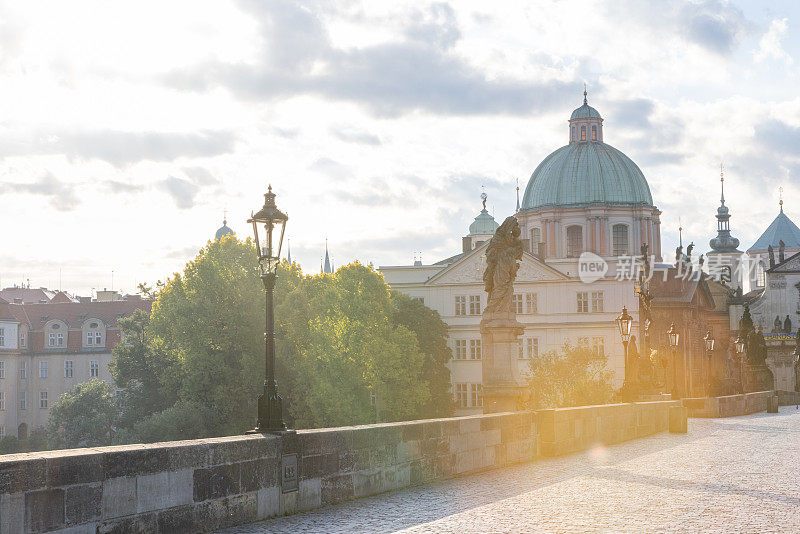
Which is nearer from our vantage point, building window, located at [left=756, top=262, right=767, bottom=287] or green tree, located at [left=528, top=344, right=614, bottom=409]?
green tree, located at [left=528, top=344, right=614, bottom=409]

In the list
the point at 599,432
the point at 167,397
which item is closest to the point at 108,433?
the point at 167,397

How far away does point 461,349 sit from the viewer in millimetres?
81438

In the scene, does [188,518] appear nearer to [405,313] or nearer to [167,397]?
[167,397]

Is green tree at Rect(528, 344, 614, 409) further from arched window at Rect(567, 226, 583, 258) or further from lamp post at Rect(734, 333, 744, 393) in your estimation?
arched window at Rect(567, 226, 583, 258)

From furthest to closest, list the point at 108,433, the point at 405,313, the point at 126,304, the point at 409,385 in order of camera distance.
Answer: the point at 126,304 → the point at 405,313 → the point at 108,433 → the point at 409,385

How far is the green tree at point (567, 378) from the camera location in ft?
219

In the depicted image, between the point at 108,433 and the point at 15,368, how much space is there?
2993 cm

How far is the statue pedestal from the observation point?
76.1ft

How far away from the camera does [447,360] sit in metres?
79.6

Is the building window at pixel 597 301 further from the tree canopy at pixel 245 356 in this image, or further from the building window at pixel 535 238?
the tree canopy at pixel 245 356

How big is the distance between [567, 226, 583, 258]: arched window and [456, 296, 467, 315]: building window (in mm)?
17595

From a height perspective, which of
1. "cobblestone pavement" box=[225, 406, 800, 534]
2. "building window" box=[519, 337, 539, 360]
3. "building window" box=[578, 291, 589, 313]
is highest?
"building window" box=[578, 291, 589, 313]

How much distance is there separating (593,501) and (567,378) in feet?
188

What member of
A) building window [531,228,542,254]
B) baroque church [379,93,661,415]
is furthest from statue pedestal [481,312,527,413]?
building window [531,228,542,254]
